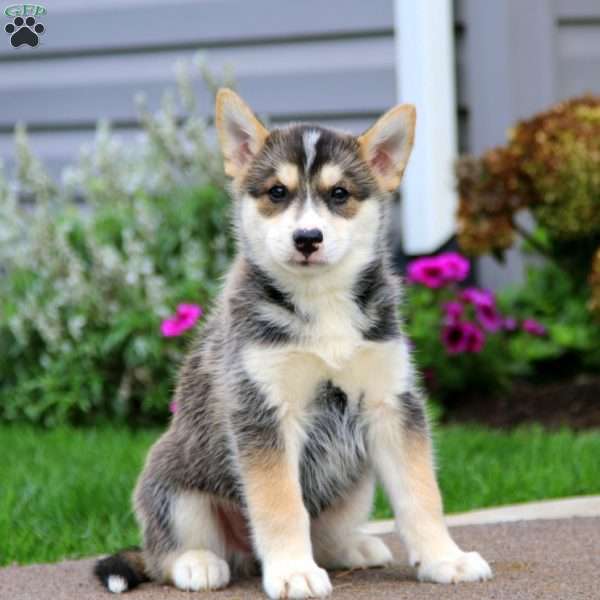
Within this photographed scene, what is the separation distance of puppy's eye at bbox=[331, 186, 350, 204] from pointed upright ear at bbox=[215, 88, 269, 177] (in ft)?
1.14

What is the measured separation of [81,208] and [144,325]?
6.88ft

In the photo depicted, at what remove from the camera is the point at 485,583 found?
366cm

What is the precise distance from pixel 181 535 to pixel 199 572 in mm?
177

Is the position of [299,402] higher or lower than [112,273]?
lower

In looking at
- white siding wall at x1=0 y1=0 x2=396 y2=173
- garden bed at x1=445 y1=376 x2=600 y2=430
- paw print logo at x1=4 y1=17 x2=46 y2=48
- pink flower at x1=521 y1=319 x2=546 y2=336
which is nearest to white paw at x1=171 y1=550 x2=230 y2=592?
paw print logo at x1=4 y1=17 x2=46 y2=48

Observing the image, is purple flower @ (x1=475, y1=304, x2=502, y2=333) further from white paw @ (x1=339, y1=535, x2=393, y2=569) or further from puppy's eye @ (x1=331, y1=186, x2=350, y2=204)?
puppy's eye @ (x1=331, y1=186, x2=350, y2=204)

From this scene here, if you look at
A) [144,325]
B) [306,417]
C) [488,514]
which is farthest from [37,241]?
[306,417]

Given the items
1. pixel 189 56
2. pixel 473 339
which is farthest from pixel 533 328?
pixel 189 56

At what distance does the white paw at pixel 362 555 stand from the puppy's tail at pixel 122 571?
2.20ft

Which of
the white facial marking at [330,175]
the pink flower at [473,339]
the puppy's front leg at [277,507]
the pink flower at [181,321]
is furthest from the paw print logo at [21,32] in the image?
the pink flower at [473,339]

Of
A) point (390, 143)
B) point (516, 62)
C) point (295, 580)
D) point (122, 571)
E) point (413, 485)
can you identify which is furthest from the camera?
point (516, 62)

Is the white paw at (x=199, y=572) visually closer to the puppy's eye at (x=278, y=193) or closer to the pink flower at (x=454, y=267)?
the puppy's eye at (x=278, y=193)

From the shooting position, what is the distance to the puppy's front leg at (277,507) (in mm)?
3539

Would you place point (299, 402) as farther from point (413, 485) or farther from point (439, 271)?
point (439, 271)
